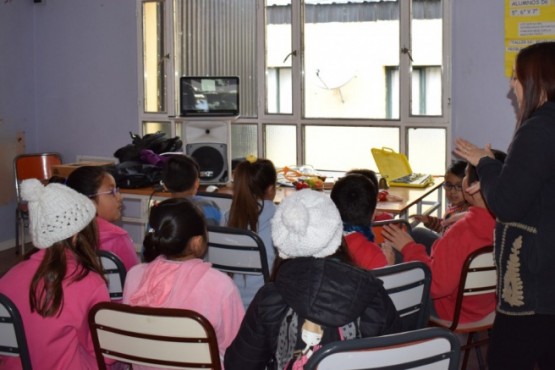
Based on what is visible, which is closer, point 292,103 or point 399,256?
point 399,256

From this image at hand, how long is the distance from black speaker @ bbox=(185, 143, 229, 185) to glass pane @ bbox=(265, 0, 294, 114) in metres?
1.07

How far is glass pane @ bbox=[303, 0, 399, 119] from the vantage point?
19.0ft

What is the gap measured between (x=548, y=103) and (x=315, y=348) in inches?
36.2

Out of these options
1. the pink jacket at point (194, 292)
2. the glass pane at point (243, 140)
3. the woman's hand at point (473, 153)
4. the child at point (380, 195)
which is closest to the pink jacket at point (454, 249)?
the child at point (380, 195)

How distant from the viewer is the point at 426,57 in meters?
5.59

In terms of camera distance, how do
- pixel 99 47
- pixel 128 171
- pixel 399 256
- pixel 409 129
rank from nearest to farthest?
pixel 399 256 → pixel 128 171 → pixel 409 129 → pixel 99 47

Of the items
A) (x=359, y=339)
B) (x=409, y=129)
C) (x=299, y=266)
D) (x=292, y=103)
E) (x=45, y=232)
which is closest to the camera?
(x=359, y=339)

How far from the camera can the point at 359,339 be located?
5.84 feet

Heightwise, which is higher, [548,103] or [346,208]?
[548,103]

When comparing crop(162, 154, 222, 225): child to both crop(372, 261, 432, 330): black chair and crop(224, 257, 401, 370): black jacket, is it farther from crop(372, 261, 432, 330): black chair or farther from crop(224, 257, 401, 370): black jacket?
crop(224, 257, 401, 370): black jacket

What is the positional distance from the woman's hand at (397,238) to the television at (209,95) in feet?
8.17

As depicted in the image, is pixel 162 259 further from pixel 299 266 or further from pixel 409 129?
pixel 409 129

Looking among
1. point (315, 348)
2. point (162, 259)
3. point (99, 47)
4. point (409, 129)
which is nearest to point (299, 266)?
point (315, 348)

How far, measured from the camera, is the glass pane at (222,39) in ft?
20.4
